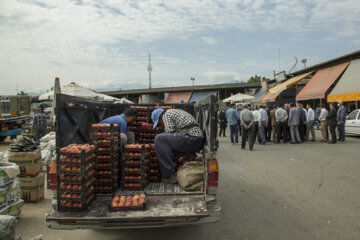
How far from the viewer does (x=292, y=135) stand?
13492mm

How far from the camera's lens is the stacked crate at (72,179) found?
130 inches

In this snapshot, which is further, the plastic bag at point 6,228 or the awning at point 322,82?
the awning at point 322,82

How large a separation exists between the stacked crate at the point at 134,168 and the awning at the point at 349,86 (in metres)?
14.4

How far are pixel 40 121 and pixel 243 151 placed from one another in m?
9.15

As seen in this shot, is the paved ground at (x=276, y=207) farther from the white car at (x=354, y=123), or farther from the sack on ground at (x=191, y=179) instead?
the white car at (x=354, y=123)

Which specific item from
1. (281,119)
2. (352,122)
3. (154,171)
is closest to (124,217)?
(154,171)

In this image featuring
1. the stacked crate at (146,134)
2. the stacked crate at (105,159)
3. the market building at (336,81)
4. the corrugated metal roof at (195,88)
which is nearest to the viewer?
the stacked crate at (105,159)

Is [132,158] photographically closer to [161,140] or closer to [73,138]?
[161,140]

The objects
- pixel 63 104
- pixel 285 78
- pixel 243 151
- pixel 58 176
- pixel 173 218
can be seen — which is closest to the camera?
pixel 173 218

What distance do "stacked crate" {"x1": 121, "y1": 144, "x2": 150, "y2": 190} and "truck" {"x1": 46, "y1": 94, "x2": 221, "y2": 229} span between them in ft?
0.45

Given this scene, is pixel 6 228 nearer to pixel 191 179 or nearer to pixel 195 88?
pixel 191 179

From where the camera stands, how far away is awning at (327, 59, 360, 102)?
570 inches

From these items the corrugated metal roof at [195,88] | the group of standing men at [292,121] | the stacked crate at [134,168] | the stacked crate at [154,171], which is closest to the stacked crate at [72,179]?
the stacked crate at [134,168]

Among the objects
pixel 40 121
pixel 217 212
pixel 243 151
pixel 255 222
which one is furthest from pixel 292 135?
pixel 40 121
